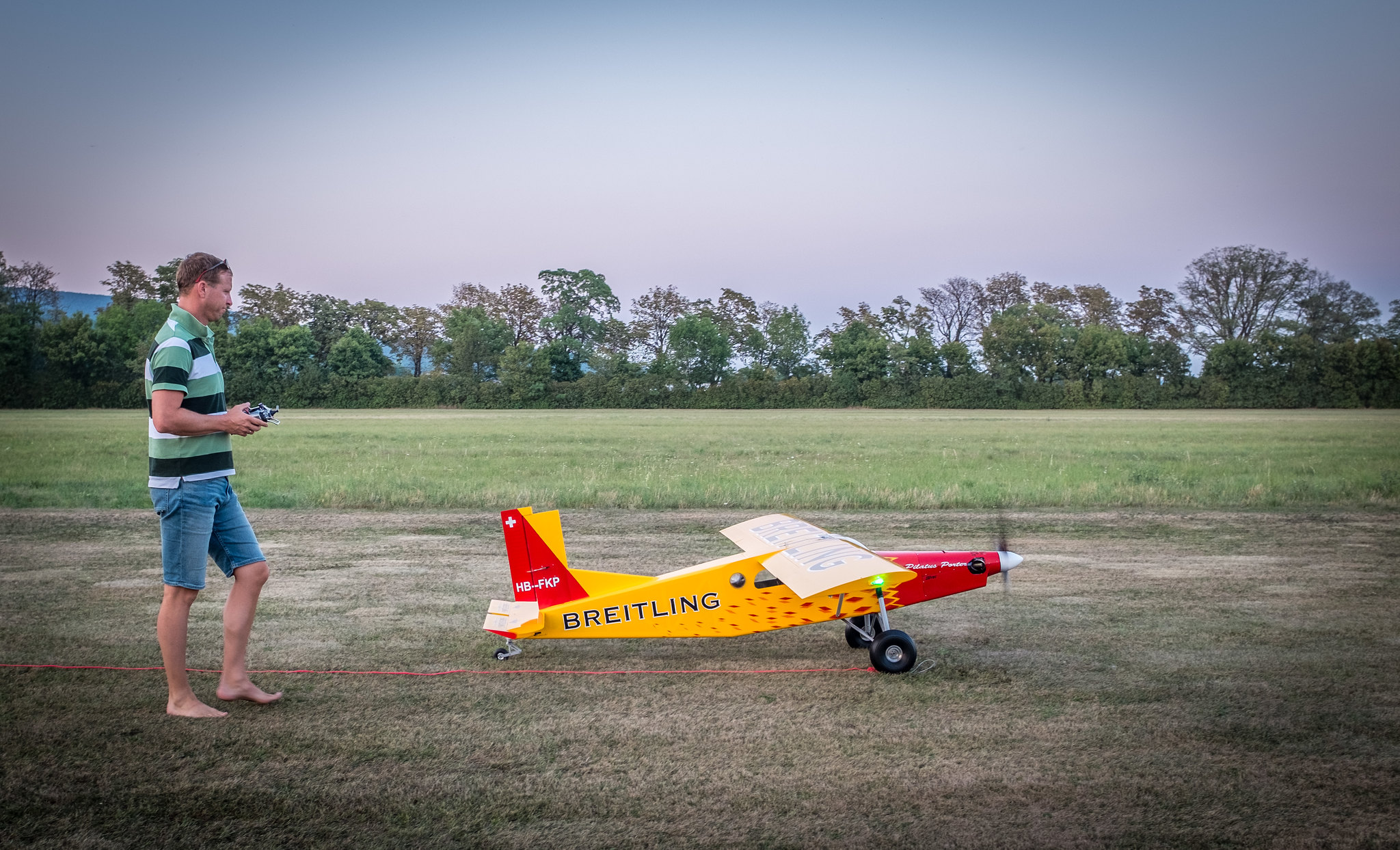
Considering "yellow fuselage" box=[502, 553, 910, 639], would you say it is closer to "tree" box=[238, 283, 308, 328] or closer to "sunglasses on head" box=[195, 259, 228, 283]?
"sunglasses on head" box=[195, 259, 228, 283]

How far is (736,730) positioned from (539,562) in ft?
6.30

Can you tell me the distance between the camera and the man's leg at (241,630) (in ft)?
16.7

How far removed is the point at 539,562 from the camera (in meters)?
6.21

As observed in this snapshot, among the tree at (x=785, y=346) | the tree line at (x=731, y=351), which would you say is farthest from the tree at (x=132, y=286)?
the tree at (x=785, y=346)

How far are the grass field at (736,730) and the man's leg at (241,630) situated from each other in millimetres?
141

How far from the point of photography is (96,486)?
17.6m

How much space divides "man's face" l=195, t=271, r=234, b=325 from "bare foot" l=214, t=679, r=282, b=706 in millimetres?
2107

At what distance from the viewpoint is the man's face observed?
4820 mm

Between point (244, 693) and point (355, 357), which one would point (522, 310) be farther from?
point (244, 693)

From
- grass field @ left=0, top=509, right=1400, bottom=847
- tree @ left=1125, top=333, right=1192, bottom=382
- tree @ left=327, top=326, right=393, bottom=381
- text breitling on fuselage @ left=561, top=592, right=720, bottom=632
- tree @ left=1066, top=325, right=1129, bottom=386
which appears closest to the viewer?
grass field @ left=0, top=509, right=1400, bottom=847

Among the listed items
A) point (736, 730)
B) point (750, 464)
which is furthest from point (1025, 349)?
point (736, 730)

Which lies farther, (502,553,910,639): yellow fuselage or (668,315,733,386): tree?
(668,315,733,386): tree

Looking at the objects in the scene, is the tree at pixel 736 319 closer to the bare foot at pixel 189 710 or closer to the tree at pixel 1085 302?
the tree at pixel 1085 302

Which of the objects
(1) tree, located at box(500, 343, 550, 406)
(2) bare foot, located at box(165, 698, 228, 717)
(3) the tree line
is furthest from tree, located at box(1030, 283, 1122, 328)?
(2) bare foot, located at box(165, 698, 228, 717)
